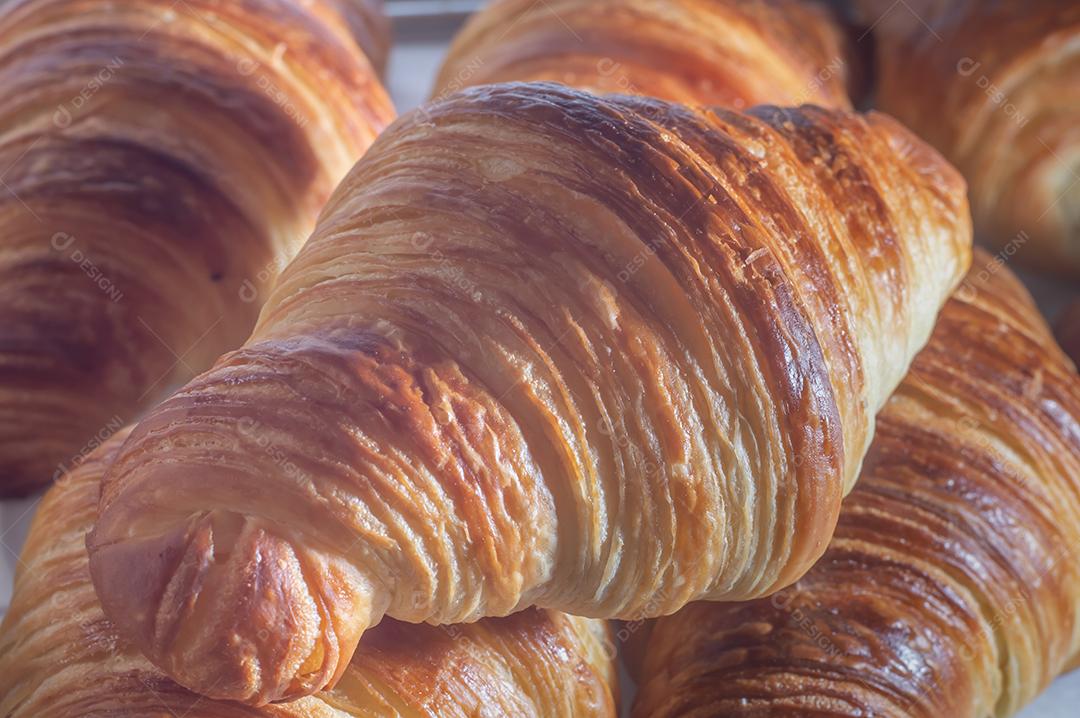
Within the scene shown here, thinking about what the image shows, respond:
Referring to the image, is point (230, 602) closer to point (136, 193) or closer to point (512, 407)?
point (512, 407)

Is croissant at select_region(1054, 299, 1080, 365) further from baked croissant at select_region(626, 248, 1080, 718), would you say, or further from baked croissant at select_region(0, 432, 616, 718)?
baked croissant at select_region(0, 432, 616, 718)

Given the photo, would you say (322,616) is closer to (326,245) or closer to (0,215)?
(326,245)

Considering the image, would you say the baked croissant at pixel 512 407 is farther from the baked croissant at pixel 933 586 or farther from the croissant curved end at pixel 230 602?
the baked croissant at pixel 933 586

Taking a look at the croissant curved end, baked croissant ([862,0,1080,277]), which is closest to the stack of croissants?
the croissant curved end

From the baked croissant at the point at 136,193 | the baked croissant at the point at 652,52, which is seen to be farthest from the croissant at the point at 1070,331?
the baked croissant at the point at 136,193

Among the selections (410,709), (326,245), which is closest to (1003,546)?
(410,709)

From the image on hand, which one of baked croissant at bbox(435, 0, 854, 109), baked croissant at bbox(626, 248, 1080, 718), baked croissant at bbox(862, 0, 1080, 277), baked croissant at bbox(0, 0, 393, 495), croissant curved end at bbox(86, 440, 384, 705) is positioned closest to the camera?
croissant curved end at bbox(86, 440, 384, 705)

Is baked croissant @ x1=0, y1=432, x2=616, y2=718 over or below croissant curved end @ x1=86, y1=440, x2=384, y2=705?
below
